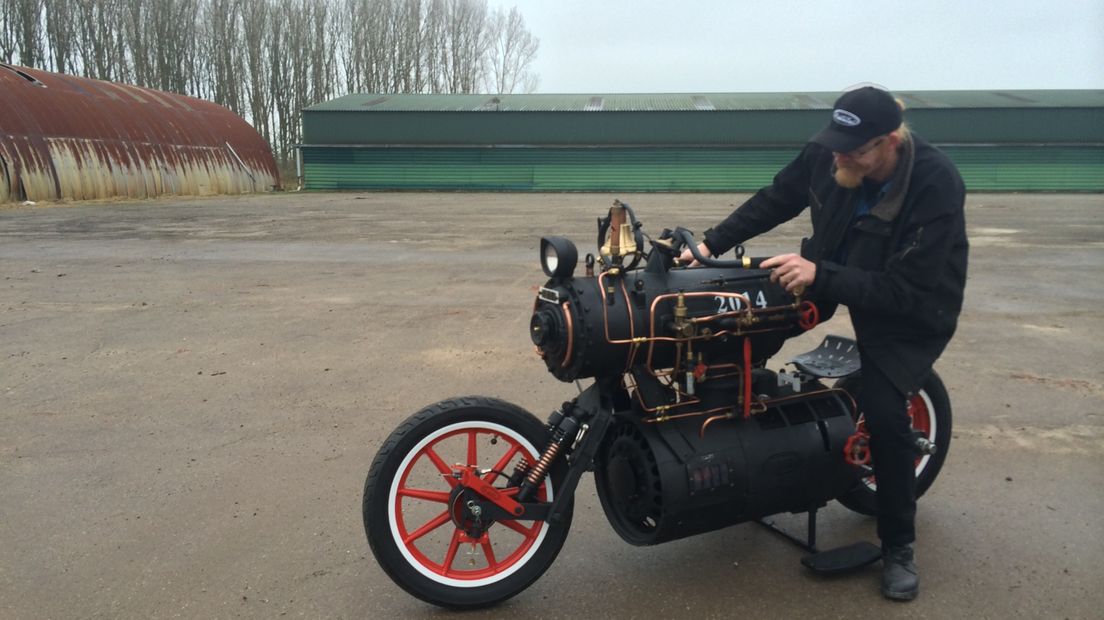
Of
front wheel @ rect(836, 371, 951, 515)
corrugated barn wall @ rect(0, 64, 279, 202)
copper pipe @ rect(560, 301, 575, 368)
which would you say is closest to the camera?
copper pipe @ rect(560, 301, 575, 368)

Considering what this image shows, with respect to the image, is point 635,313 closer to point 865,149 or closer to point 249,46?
point 865,149

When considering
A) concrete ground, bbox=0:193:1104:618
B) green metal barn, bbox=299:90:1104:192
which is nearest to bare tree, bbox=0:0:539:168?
green metal barn, bbox=299:90:1104:192

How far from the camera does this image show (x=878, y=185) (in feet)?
9.72

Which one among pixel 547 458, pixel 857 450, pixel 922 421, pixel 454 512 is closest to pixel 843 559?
pixel 857 450

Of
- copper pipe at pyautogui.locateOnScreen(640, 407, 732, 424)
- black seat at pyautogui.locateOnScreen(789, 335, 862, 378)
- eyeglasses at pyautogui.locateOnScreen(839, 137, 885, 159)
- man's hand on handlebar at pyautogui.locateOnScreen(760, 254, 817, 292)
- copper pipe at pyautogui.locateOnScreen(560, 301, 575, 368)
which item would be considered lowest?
copper pipe at pyautogui.locateOnScreen(640, 407, 732, 424)

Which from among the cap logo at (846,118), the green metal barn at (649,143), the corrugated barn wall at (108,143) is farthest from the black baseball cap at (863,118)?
the green metal barn at (649,143)

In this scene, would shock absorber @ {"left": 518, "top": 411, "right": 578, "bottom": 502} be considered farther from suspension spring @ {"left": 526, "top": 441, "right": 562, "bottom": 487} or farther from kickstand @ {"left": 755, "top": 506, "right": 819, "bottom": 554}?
kickstand @ {"left": 755, "top": 506, "right": 819, "bottom": 554}

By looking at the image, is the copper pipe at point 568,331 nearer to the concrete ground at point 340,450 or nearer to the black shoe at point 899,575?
the concrete ground at point 340,450

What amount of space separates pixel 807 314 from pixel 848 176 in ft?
1.69

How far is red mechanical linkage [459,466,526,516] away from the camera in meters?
2.88

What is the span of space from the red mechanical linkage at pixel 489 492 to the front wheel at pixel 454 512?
0.05 metres

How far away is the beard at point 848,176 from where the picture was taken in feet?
9.41

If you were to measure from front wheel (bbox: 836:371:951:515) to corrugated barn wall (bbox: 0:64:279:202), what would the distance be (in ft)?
80.1

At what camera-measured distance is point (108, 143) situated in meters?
25.2
